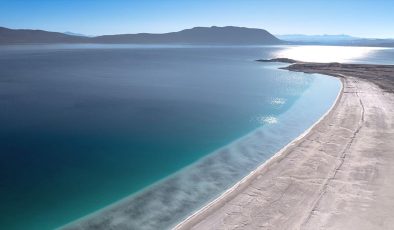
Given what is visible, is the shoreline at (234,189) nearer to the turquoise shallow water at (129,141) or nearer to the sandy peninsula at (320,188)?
the sandy peninsula at (320,188)

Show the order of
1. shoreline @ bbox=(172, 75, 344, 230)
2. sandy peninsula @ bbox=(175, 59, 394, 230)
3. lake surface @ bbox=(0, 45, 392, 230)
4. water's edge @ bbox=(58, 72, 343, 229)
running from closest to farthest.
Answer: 1. sandy peninsula @ bbox=(175, 59, 394, 230)
2. shoreline @ bbox=(172, 75, 344, 230)
3. water's edge @ bbox=(58, 72, 343, 229)
4. lake surface @ bbox=(0, 45, 392, 230)

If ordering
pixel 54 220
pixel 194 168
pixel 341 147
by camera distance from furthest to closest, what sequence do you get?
1. pixel 341 147
2. pixel 194 168
3. pixel 54 220

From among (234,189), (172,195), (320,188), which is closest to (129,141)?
(172,195)

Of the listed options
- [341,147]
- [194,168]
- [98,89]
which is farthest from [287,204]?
[98,89]

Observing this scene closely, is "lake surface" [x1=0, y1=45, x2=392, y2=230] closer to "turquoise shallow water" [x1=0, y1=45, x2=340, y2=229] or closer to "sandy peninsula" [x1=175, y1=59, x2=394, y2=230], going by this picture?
"turquoise shallow water" [x1=0, y1=45, x2=340, y2=229]

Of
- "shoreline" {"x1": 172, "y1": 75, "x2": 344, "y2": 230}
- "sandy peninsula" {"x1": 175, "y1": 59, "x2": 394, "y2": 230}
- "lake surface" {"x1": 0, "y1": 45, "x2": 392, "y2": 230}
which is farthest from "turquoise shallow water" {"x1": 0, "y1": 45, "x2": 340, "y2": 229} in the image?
"sandy peninsula" {"x1": 175, "y1": 59, "x2": 394, "y2": 230}

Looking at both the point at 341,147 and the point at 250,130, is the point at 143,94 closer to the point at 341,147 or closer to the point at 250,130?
the point at 250,130
